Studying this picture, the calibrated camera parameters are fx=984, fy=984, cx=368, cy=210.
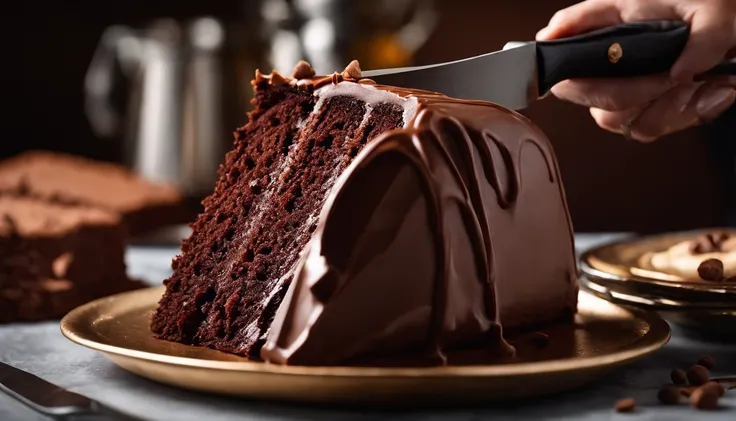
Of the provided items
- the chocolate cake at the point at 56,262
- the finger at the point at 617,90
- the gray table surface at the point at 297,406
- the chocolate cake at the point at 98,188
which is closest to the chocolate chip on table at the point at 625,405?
the gray table surface at the point at 297,406

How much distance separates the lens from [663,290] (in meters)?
1.54

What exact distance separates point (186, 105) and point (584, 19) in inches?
89.4

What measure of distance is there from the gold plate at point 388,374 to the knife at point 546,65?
45 centimetres

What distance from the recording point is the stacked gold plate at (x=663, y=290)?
149 cm

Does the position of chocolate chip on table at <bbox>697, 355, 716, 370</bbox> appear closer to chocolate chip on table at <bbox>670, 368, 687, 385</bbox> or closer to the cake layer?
chocolate chip on table at <bbox>670, 368, 687, 385</bbox>

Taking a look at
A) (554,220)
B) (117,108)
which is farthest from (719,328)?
(117,108)

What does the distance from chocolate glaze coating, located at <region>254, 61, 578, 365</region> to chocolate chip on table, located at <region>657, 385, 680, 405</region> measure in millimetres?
Answer: 201

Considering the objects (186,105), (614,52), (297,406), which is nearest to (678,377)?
(297,406)

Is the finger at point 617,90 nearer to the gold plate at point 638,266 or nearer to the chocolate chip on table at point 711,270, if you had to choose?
the gold plate at point 638,266

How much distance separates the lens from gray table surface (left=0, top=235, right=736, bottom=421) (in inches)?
45.8

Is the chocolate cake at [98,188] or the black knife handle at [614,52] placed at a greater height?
the black knife handle at [614,52]

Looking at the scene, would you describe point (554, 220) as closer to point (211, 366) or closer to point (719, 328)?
point (719, 328)

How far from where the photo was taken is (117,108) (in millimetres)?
4312

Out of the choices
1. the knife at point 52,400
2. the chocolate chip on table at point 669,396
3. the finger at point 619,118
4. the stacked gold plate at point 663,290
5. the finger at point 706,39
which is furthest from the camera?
the finger at point 619,118
